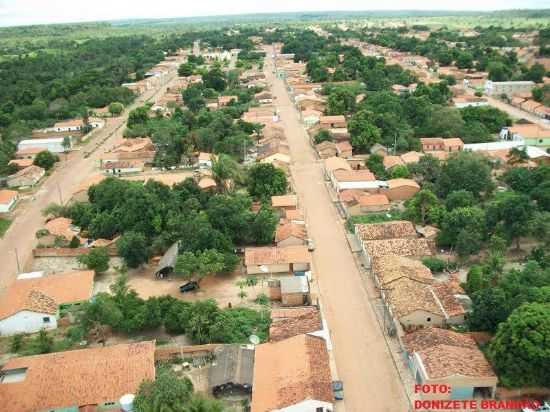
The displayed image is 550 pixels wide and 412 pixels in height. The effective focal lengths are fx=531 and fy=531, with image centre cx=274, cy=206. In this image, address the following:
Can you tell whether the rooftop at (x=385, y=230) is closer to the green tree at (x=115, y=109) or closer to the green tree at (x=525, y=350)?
the green tree at (x=525, y=350)

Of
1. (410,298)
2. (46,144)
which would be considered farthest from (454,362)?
(46,144)

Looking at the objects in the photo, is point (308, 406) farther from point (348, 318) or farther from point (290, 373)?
point (348, 318)

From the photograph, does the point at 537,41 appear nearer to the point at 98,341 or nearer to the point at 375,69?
the point at 375,69

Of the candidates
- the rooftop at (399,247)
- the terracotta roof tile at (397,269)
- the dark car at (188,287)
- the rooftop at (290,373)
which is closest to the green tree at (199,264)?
the dark car at (188,287)

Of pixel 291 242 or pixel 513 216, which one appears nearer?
pixel 513 216

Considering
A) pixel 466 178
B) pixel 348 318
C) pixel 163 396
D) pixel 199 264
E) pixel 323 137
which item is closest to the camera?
pixel 163 396

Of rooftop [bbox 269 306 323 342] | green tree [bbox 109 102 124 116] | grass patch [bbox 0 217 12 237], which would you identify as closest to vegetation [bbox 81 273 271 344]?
rooftop [bbox 269 306 323 342]

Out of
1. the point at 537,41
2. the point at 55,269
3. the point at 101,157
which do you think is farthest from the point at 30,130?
the point at 537,41

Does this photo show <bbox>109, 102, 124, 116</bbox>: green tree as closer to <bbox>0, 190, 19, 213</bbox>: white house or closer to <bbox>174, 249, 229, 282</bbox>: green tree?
<bbox>0, 190, 19, 213</bbox>: white house
